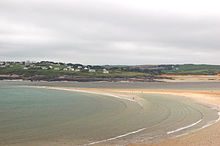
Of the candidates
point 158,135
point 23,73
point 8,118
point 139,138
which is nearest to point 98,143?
point 139,138

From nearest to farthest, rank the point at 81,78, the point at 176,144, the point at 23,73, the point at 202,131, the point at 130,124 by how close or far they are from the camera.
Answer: the point at 176,144
the point at 202,131
the point at 130,124
the point at 81,78
the point at 23,73

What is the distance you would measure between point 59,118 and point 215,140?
445 inches

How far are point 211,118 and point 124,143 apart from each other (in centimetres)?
975

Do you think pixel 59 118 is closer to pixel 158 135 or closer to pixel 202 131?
pixel 158 135

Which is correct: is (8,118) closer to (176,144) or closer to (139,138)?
(139,138)

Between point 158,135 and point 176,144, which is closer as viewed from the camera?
point 176,144

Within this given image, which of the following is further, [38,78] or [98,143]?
[38,78]

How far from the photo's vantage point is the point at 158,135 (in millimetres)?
12820

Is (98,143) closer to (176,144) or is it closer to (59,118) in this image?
(176,144)

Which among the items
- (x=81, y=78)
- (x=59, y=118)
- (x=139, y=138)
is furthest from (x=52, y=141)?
(x=81, y=78)

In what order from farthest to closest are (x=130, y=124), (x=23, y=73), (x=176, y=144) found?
1. (x=23, y=73)
2. (x=130, y=124)
3. (x=176, y=144)

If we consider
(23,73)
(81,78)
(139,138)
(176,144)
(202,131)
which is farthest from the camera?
(23,73)

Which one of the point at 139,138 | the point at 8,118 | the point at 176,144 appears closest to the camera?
the point at 176,144

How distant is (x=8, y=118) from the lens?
18.0 meters
